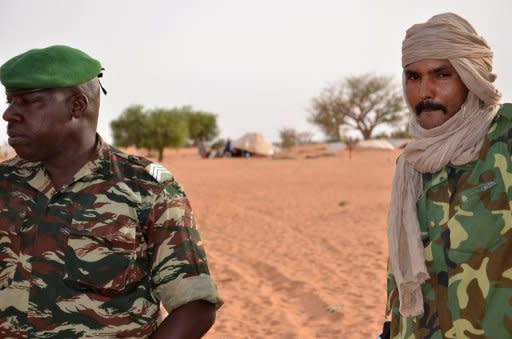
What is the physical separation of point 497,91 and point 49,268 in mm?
1718

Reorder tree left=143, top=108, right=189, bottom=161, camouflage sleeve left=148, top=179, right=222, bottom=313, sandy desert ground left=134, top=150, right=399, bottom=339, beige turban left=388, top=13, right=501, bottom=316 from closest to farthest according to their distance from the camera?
1. camouflage sleeve left=148, top=179, right=222, bottom=313
2. beige turban left=388, top=13, right=501, bottom=316
3. sandy desert ground left=134, top=150, right=399, bottom=339
4. tree left=143, top=108, right=189, bottom=161

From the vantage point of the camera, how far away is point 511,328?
6.56 ft

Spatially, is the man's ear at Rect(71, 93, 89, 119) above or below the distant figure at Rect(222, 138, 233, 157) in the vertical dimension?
above

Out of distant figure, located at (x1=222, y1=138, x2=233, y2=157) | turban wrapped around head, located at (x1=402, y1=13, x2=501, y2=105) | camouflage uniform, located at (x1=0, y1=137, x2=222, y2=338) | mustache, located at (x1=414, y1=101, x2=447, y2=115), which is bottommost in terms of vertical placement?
distant figure, located at (x1=222, y1=138, x2=233, y2=157)

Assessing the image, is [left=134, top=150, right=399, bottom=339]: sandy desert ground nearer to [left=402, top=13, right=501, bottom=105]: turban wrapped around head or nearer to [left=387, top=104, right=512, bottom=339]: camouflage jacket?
[left=387, top=104, right=512, bottom=339]: camouflage jacket

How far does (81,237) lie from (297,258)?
660cm

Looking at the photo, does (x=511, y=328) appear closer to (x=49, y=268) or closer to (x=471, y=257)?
(x=471, y=257)

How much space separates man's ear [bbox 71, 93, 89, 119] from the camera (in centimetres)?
186

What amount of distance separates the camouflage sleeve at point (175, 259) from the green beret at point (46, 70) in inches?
18.0

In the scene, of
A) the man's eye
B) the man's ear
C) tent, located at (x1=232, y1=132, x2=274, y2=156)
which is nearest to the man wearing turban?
the man's ear

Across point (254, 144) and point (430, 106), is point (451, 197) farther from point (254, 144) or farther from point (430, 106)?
point (254, 144)

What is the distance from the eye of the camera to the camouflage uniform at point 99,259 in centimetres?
174

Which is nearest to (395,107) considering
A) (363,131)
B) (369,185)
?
(363,131)

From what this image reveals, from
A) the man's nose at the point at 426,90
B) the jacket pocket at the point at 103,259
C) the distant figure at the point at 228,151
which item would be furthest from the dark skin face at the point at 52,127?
the distant figure at the point at 228,151
